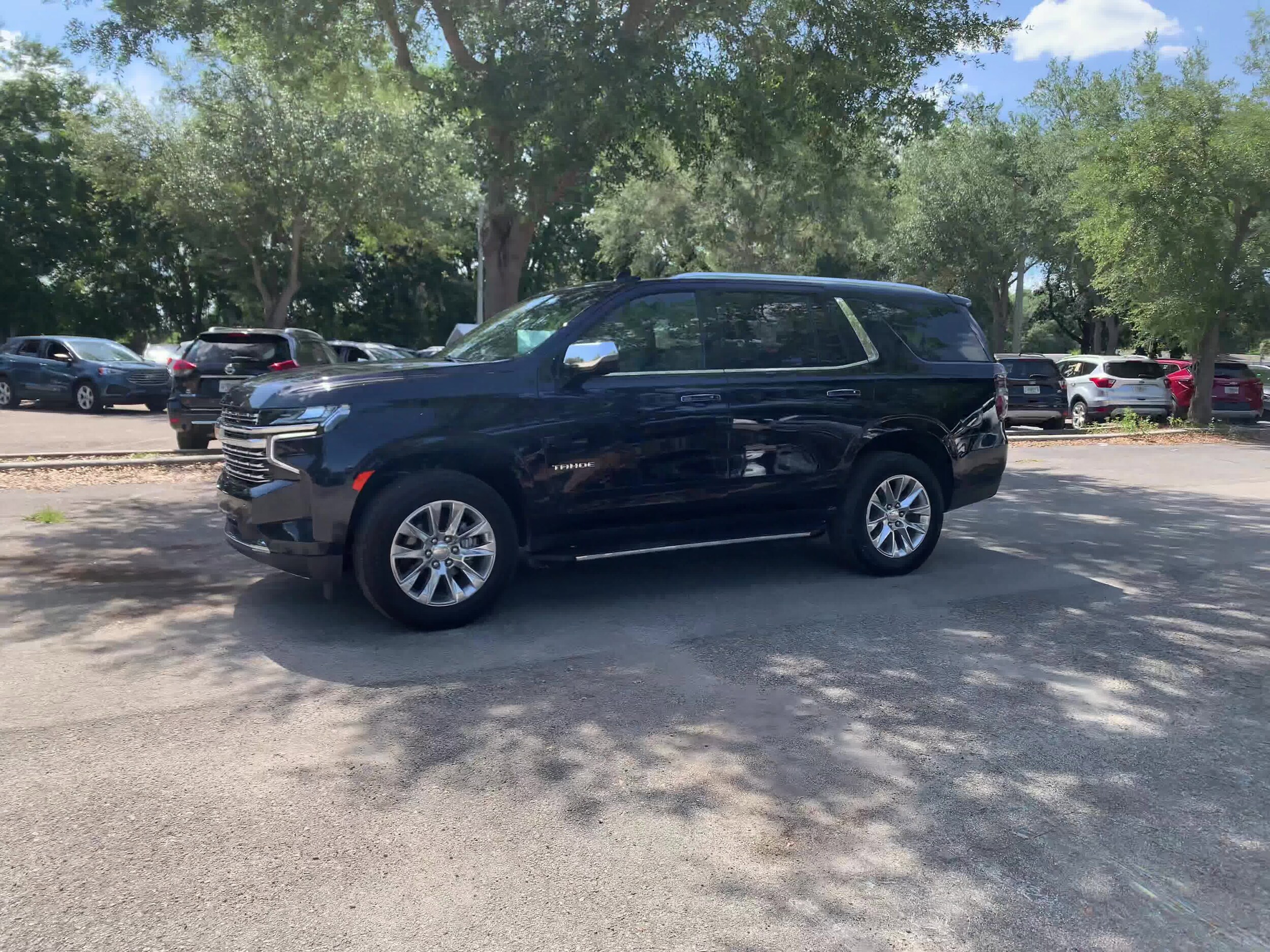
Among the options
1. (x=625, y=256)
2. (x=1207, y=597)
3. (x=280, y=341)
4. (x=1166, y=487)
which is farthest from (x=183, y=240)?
(x=1207, y=597)

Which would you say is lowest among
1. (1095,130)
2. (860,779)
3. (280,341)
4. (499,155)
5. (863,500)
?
(860,779)

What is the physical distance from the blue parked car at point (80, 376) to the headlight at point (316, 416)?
17.0 metres

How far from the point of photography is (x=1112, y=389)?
73.0ft

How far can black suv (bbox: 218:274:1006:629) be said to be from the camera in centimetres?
552

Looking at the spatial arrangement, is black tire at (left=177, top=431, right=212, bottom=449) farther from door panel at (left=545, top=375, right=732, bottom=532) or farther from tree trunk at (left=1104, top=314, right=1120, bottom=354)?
tree trunk at (left=1104, top=314, right=1120, bottom=354)

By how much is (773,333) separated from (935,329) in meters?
1.40

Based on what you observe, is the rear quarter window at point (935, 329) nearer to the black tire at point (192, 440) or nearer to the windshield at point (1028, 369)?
the black tire at point (192, 440)

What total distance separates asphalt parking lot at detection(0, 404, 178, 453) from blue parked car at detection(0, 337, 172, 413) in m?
0.31

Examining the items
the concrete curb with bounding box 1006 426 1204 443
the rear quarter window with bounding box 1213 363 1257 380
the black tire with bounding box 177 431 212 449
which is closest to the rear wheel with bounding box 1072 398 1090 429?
the concrete curb with bounding box 1006 426 1204 443

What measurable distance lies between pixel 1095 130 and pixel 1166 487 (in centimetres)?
1300

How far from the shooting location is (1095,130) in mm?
22406

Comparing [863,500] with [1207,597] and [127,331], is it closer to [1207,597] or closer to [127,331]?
[1207,597]

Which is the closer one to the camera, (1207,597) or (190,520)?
(1207,597)

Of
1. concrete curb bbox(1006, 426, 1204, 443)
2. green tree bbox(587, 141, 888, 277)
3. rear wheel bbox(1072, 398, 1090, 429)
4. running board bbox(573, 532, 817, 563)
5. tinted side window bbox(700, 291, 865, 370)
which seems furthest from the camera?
green tree bbox(587, 141, 888, 277)
